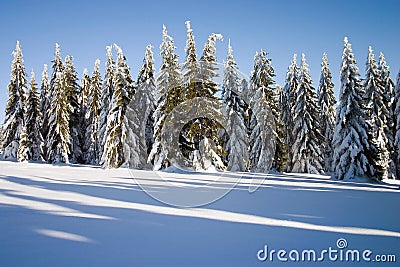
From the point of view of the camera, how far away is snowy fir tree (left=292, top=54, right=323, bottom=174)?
34.3 meters

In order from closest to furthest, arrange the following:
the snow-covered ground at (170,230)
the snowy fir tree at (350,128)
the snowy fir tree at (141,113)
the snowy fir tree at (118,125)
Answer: the snow-covered ground at (170,230) < the snowy fir tree at (350,128) < the snowy fir tree at (118,125) < the snowy fir tree at (141,113)

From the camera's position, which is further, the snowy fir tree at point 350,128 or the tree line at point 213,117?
the tree line at point 213,117

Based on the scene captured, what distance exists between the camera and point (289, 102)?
133 feet

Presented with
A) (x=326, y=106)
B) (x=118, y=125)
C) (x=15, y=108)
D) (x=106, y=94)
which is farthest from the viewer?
(x=326, y=106)

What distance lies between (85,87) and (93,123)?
972cm

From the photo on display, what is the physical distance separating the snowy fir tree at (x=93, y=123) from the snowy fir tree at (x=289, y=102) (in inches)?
1160

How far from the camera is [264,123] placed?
32.8 meters

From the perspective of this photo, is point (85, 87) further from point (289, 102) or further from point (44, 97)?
point (289, 102)

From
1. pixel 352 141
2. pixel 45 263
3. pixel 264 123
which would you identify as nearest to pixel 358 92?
pixel 352 141

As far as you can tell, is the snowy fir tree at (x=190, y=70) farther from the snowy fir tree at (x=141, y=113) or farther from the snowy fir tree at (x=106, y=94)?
the snowy fir tree at (x=106, y=94)

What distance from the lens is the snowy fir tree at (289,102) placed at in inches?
1558

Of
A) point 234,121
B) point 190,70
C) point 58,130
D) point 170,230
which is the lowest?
point 170,230

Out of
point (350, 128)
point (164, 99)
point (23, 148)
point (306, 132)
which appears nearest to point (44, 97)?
point (23, 148)

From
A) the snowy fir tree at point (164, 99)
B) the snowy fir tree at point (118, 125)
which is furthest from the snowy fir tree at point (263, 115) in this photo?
the snowy fir tree at point (118, 125)
